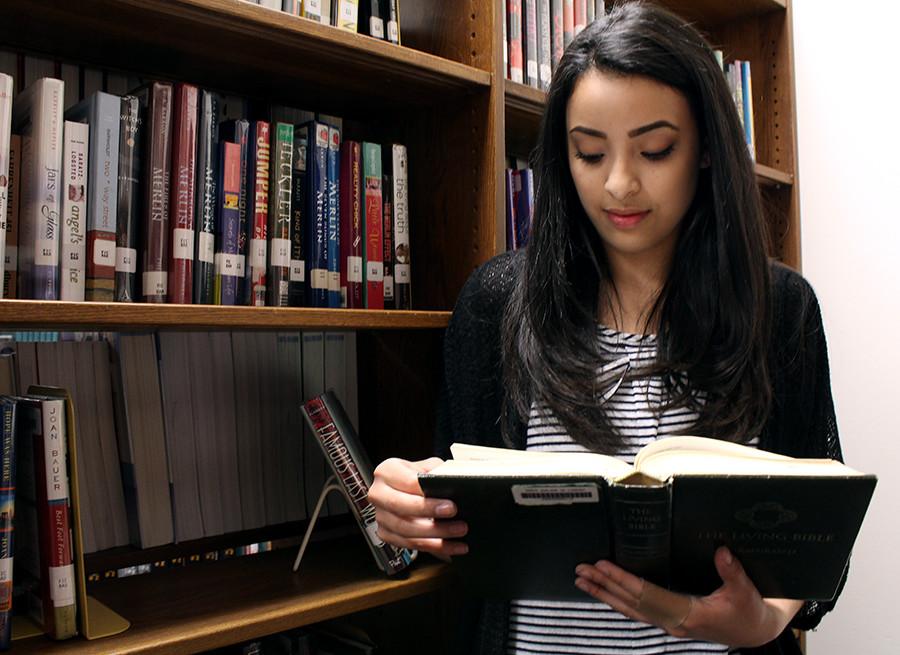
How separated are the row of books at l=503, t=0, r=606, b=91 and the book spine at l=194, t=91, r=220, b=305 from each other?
1.61 feet

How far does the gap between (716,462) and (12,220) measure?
0.76 metres

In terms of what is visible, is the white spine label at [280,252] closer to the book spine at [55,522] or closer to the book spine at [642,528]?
the book spine at [55,522]

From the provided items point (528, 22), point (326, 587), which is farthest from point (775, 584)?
point (528, 22)

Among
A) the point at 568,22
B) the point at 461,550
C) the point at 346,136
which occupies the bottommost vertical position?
the point at 461,550

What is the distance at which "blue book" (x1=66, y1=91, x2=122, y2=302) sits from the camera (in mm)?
893

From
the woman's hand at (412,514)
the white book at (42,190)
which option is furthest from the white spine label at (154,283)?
the woman's hand at (412,514)

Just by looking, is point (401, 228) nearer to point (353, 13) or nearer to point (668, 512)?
point (353, 13)

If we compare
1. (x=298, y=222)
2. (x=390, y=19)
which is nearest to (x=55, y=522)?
(x=298, y=222)

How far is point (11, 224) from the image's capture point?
0.86m

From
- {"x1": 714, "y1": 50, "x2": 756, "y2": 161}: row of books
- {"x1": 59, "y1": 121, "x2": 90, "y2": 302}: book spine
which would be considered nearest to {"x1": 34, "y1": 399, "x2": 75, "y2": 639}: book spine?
Answer: {"x1": 59, "y1": 121, "x2": 90, "y2": 302}: book spine

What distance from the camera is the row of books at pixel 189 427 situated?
41.9 inches

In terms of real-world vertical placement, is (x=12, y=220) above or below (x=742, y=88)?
below

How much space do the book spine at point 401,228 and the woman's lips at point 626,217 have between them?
0.35 metres

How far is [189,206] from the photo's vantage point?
0.96 m
